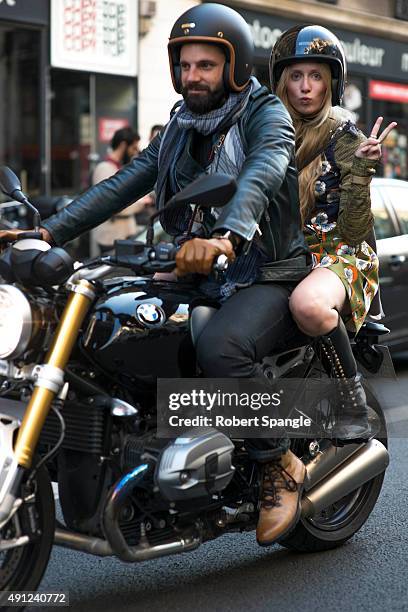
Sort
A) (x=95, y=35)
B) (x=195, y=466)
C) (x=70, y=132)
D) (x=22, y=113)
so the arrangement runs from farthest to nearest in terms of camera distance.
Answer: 1. (x=70, y=132)
2. (x=95, y=35)
3. (x=22, y=113)
4. (x=195, y=466)

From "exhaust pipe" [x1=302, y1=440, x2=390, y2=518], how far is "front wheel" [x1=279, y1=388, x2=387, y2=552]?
0.50 feet

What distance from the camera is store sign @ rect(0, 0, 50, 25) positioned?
1368 cm

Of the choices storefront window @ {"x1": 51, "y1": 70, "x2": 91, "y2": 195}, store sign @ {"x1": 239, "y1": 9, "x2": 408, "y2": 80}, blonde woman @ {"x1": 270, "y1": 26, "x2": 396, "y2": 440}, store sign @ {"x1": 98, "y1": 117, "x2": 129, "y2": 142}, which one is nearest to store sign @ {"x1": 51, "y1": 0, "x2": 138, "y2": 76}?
storefront window @ {"x1": 51, "y1": 70, "x2": 91, "y2": 195}

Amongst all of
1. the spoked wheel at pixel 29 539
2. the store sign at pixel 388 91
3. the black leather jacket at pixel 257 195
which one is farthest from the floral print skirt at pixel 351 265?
the store sign at pixel 388 91

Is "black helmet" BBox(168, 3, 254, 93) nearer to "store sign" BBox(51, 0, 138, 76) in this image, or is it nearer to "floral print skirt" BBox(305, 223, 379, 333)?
"floral print skirt" BBox(305, 223, 379, 333)

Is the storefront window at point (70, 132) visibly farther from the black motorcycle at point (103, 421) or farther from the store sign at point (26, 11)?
the black motorcycle at point (103, 421)

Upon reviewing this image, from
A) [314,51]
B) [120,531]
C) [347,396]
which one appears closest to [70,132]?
[314,51]

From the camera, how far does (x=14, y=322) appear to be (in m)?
3.18

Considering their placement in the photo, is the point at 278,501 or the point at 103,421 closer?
the point at 103,421

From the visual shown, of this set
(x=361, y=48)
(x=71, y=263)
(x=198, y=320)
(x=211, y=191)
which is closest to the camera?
(x=211, y=191)

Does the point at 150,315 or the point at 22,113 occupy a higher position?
the point at 150,315

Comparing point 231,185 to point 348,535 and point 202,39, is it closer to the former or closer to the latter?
point 202,39

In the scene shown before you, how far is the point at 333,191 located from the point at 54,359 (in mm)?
1699

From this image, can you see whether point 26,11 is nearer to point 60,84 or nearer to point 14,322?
point 60,84
